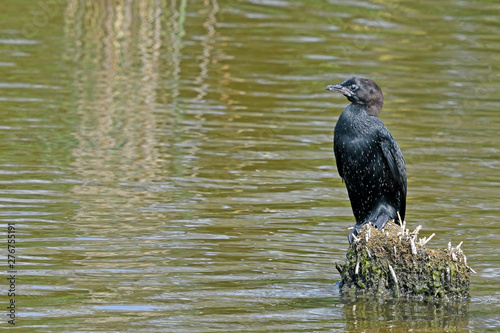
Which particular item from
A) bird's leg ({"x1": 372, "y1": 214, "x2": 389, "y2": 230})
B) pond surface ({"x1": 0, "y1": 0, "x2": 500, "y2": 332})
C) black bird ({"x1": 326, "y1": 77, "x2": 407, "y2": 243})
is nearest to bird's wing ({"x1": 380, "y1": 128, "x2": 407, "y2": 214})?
black bird ({"x1": 326, "y1": 77, "x2": 407, "y2": 243})

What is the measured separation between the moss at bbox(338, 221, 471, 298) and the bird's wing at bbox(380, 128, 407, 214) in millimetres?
424

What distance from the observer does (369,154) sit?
745 centimetres

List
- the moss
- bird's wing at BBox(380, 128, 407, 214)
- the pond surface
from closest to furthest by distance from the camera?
the moss, the pond surface, bird's wing at BBox(380, 128, 407, 214)

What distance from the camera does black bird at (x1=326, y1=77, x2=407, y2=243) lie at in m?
7.42

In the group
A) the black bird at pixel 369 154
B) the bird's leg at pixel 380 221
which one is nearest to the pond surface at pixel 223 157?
the bird's leg at pixel 380 221

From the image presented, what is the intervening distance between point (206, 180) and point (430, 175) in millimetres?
2510

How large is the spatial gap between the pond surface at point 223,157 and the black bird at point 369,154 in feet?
2.54

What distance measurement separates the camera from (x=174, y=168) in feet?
36.9

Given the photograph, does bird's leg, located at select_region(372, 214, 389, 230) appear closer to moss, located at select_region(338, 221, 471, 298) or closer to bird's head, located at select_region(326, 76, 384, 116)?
moss, located at select_region(338, 221, 471, 298)

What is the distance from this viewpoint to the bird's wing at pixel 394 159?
7.40 m

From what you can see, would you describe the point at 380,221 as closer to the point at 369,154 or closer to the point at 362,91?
the point at 369,154

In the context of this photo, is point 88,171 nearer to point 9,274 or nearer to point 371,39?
point 9,274

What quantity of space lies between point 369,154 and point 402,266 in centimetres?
89

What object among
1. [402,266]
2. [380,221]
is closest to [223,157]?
[380,221]
